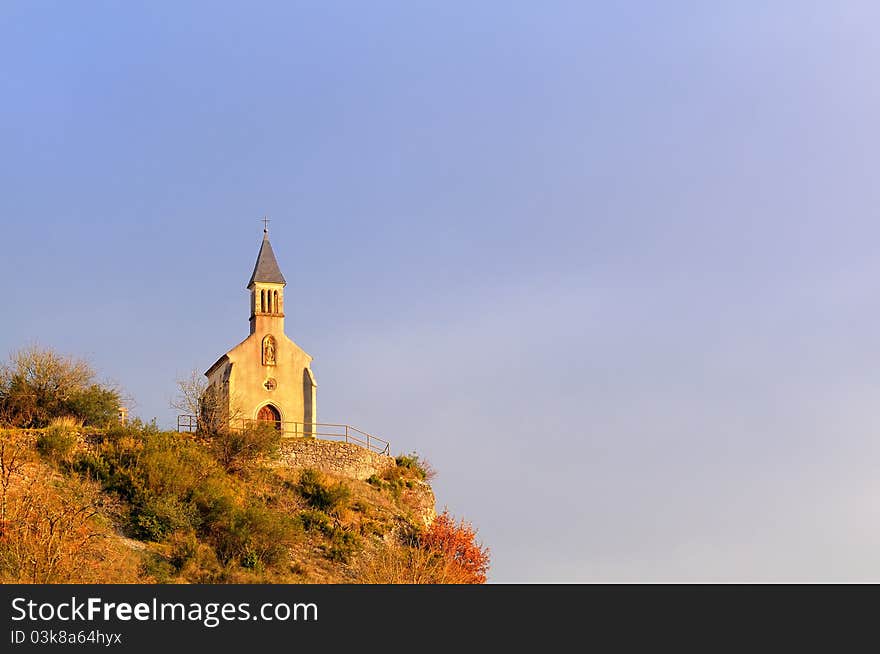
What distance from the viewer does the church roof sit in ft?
208

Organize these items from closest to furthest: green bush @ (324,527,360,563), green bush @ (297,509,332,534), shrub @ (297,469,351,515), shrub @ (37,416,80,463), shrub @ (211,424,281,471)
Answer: green bush @ (324,527,360,563) → shrub @ (37,416,80,463) → green bush @ (297,509,332,534) → shrub @ (297,469,351,515) → shrub @ (211,424,281,471)

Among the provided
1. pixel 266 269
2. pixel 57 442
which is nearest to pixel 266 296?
pixel 266 269

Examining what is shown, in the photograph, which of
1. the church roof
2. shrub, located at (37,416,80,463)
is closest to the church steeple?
the church roof

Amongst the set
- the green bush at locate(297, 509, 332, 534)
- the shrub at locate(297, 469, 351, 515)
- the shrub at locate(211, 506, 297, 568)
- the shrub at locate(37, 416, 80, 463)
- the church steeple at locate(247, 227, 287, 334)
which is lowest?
the shrub at locate(211, 506, 297, 568)

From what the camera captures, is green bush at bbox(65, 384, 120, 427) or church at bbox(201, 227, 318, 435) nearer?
green bush at bbox(65, 384, 120, 427)

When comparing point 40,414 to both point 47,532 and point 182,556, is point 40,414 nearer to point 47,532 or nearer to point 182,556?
point 182,556

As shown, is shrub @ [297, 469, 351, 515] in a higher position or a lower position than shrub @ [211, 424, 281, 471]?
lower

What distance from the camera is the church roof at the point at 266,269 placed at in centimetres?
6328

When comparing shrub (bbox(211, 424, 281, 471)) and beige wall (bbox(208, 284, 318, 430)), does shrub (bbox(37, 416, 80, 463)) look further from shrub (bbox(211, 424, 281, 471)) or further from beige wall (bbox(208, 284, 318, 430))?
beige wall (bbox(208, 284, 318, 430))

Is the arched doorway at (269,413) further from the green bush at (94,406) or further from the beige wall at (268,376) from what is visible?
the green bush at (94,406)

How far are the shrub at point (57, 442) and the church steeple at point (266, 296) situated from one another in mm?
14100

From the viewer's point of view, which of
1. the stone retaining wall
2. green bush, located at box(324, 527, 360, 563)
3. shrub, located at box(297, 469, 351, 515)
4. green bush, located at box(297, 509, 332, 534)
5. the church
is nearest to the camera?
green bush, located at box(324, 527, 360, 563)
